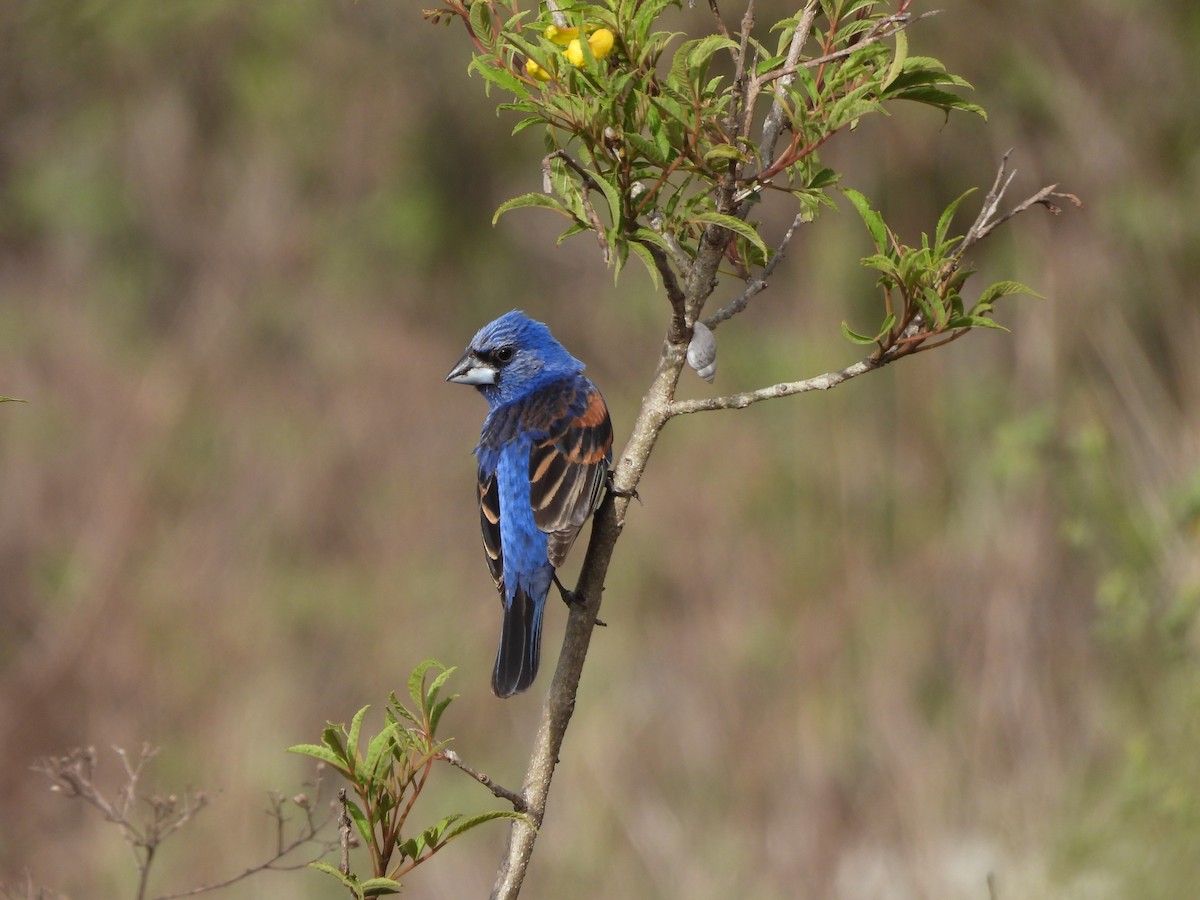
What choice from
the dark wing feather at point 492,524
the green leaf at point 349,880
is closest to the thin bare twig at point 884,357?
the green leaf at point 349,880

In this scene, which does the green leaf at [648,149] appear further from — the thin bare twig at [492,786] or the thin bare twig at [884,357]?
the thin bare twig at [492,786]

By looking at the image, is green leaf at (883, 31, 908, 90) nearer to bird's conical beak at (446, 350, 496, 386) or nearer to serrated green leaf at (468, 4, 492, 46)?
serrated green leaf at (468, 4, 492, 46)

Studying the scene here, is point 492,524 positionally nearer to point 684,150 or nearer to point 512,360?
point 512,360

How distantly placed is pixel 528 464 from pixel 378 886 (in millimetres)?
2002

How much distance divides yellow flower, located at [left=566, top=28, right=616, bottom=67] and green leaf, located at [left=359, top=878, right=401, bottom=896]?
1.10 metres

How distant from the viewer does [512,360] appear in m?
4.04

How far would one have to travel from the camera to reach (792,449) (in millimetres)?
8281

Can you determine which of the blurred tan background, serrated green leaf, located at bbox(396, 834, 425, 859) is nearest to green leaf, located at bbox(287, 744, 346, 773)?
serrated green leaf, located at bbox(396, 834, 425, 859)

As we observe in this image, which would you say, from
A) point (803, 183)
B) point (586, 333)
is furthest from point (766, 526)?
point (803, 183)

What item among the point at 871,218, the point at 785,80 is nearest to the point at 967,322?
the point at 871,218

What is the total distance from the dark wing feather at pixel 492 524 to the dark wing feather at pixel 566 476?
0.15 m

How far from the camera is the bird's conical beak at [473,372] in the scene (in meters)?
3.99

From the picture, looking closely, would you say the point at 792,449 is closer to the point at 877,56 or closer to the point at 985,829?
the point at 985,829

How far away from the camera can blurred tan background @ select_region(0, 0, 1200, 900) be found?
6070mm
